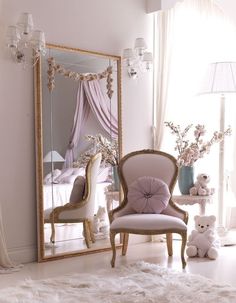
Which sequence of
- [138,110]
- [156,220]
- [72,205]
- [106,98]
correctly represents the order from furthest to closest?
[138,110] → [106,98] → [72,205] → [156,220]

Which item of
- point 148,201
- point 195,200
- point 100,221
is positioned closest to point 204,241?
point 195,200

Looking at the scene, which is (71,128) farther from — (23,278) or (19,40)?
(23,278)

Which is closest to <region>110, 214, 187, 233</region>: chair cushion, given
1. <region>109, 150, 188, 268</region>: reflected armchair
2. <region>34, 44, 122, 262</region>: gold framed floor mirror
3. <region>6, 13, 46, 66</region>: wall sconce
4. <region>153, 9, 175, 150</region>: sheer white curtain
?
<region>109, 150, 188, 268</region>: reflected armchair

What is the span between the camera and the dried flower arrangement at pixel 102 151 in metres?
4.37

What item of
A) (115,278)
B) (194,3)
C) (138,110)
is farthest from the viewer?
(194,3)

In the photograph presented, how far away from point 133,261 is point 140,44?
86.5 inches

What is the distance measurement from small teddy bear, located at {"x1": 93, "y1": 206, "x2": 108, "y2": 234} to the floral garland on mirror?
1.19 meters

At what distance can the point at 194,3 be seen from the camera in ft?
17.6

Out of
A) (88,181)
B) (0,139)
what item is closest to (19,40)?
(0,139)

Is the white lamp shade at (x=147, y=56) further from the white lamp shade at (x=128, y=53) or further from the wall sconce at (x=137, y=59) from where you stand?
the white lamp shade at (x=128, y=53)

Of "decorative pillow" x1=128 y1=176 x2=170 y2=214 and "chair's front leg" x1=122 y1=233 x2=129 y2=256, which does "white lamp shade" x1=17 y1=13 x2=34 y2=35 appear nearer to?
"decorative pillow" x1=128 y1=176 x2=170 y2=214

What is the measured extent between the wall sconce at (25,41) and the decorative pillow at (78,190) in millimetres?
1177

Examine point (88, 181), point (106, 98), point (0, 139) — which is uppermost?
point (106, 98)

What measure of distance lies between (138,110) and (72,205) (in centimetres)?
135
